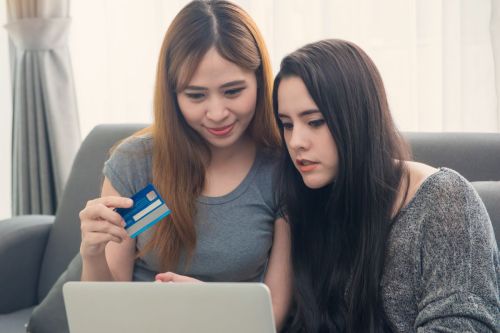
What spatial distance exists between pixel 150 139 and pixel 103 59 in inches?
50.2

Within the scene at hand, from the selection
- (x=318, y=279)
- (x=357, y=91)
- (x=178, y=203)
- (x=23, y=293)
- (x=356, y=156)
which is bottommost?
(x=23, y=293)

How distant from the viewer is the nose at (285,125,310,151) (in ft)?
4.64

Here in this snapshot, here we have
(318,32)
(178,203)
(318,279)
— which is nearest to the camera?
(318,279)

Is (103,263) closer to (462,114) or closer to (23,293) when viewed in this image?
(23,293)

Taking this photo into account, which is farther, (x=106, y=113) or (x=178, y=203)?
(x=106, y=113)

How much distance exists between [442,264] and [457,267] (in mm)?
28

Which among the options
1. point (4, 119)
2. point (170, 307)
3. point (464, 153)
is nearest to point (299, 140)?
point (170, 307)

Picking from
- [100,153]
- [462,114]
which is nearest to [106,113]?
[100,153]

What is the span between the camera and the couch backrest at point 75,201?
2266 mm

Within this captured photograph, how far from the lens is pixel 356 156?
4.68 ft

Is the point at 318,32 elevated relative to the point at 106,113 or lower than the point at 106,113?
elevated

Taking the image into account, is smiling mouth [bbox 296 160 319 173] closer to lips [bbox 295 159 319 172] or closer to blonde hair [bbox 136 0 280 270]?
lips [bbox 295 159 319 172]

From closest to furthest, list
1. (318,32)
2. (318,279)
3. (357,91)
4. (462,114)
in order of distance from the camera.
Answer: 1. (357,91)
2. (318,279)
3. (462,114)
4. (318,32)

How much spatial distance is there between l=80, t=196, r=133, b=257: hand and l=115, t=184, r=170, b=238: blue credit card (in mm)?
14
